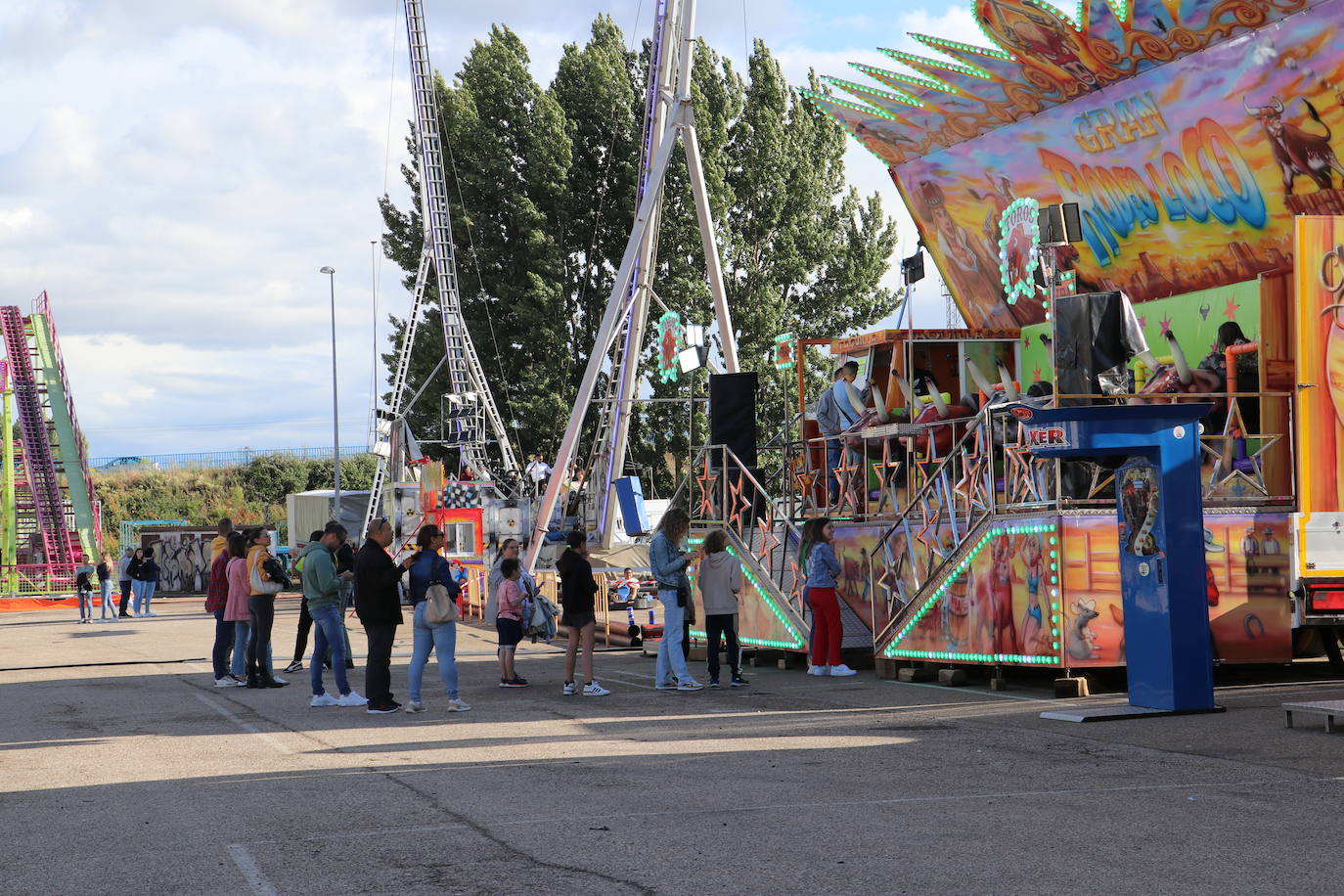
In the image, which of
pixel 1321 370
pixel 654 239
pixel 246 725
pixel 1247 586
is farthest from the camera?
pixel 654 239

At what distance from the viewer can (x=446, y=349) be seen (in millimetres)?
43562

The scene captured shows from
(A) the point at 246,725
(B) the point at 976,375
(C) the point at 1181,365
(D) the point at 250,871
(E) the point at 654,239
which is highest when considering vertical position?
(E) the point at 654,239

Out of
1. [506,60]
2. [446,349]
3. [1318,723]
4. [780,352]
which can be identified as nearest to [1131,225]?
Answer: [780,352]

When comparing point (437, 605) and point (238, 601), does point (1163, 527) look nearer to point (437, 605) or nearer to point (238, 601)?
point (437, 605)

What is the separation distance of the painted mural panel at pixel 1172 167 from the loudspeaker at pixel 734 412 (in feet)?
11.8

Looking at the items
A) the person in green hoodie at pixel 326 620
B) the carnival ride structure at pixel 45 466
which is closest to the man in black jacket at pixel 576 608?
the person in green hoodie at pixel 326 620

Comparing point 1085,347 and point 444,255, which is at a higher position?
point 444,255

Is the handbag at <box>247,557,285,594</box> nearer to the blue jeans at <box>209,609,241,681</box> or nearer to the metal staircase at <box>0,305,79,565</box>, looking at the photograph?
the blue jeans at <box>209,609,241,681</box>

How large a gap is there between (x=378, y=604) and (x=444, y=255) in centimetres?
3089

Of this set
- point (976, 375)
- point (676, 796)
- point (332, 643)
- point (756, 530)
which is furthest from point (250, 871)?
point (976, 375)

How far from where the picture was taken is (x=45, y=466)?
162ft

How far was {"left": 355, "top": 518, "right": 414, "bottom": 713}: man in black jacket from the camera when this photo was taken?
13.7 metres

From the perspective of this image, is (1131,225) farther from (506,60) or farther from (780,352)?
(506,60)

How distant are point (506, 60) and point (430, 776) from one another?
39.7m
